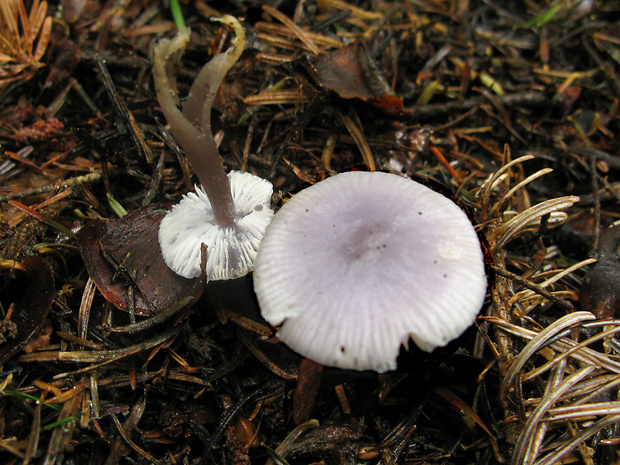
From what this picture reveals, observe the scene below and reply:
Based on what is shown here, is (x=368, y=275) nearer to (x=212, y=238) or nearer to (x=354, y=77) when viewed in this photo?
(x=212, y=238)

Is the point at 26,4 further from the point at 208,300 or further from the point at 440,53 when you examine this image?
the point at 440,53

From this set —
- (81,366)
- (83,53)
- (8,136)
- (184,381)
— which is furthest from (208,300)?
(83,53)

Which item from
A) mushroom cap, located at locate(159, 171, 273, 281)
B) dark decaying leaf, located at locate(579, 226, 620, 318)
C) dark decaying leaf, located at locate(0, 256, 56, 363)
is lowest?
dark decaying leaf, located at locate(579, 226, 620, 318)

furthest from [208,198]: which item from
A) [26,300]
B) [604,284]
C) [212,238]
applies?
[604,284]

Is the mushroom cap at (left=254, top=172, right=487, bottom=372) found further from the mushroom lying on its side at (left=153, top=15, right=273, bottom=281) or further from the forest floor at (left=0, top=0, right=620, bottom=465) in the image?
the forest floor at (left=0, top=0, right=620, bottom=465)

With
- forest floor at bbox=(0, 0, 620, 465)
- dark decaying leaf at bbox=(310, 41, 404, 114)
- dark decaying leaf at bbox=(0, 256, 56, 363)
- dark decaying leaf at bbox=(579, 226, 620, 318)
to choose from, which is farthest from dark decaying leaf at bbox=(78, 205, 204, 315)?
dark decaying leaf at bbox=(579, 226, 620, 318)

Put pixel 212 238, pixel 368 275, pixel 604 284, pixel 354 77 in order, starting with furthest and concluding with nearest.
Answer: pixel 354 77, pixel 604 284, pixel 212 238, pixel 368 275
